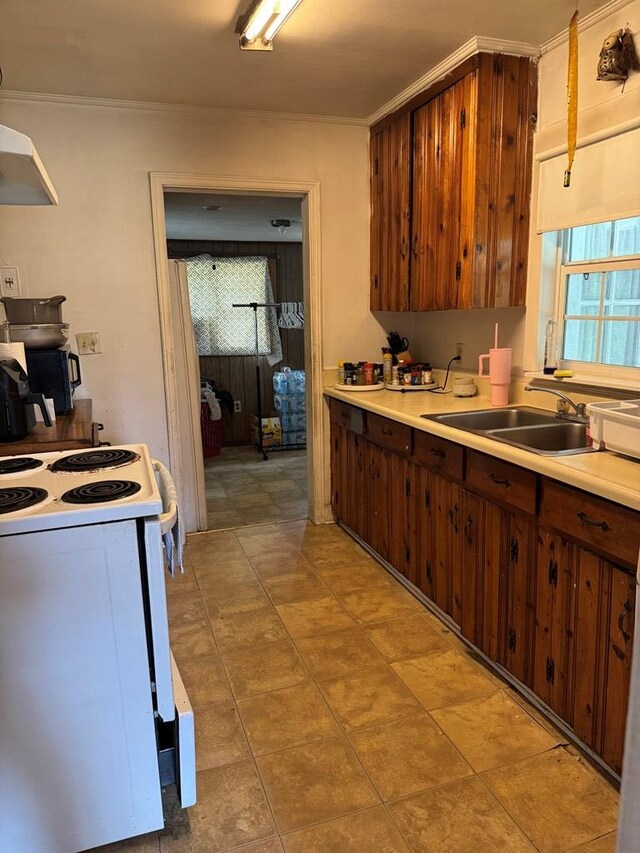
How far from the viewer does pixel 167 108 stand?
317 centimetres

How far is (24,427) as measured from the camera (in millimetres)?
2148

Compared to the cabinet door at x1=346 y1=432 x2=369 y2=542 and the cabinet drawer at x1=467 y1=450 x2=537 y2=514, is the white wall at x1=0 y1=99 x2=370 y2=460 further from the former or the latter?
the cabinet drawer at x1=467 y1=450 x2=537 y2=514

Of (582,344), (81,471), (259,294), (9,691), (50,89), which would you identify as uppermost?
(50,89)

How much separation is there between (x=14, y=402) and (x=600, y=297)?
231 cm

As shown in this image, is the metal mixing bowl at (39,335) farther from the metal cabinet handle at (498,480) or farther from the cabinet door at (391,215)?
the metal cabinet handle at (498,480)

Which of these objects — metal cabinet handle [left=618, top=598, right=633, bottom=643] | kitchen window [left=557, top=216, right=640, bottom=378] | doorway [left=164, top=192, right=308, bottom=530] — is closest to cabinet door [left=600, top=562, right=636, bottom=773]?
metal cabinet handle [left=618, top=598, right=633, bottom=643]

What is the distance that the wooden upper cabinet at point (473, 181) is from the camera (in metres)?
2.61

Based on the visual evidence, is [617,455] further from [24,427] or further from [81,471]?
[24,427]

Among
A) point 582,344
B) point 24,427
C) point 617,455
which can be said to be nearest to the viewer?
point 617,455

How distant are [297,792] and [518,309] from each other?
7.24ft

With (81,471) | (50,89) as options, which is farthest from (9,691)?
(50,89)

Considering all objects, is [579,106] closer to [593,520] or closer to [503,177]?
[503,177]

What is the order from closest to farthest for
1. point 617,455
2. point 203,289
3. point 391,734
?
point 617,455 < point 391,734 < point 203,289

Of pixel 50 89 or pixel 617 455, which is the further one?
pixel 50 89
